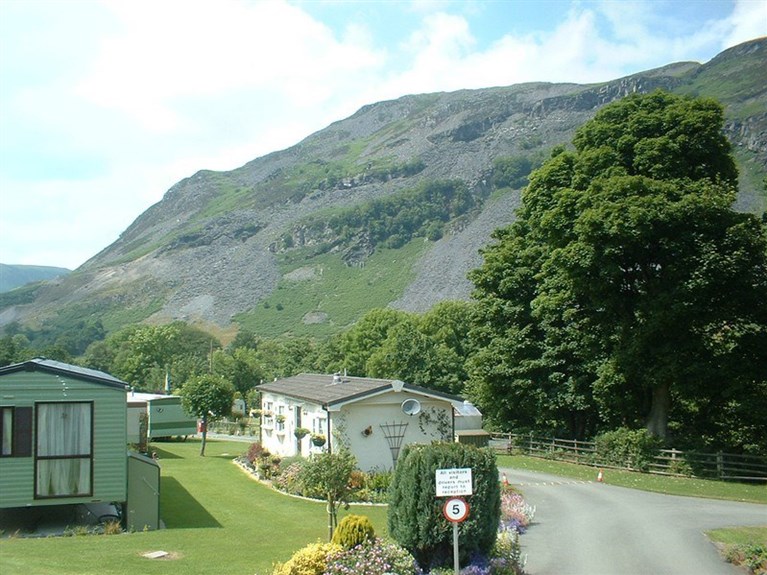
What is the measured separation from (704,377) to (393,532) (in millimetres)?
17369

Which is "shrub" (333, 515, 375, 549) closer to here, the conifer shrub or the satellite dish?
the conifer shrub

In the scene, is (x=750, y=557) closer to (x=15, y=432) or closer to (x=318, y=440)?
(x=318, y=440)

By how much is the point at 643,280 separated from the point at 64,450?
2091cm

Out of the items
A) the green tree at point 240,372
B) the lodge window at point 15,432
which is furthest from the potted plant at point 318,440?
the green tree at point 240,372

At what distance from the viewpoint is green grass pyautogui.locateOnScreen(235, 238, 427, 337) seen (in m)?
141

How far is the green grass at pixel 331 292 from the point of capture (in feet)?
463

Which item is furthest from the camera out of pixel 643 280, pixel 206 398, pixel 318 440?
pixel 206 398

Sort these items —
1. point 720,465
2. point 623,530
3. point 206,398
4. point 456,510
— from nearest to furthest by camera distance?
1. point 456,510
2. point 623,530
3. point 720,465
4. point 206,398

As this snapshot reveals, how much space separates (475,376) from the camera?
37844 millimetres

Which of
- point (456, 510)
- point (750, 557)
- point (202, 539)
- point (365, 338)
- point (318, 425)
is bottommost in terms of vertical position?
point (750, 557)

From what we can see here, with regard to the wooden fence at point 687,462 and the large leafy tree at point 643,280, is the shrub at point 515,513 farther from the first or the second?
the large leafy tree at point 643,280

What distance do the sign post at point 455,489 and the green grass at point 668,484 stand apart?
14.8 metres

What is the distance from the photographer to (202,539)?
54.1 feet

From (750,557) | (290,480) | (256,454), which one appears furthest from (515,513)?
(256,454)
